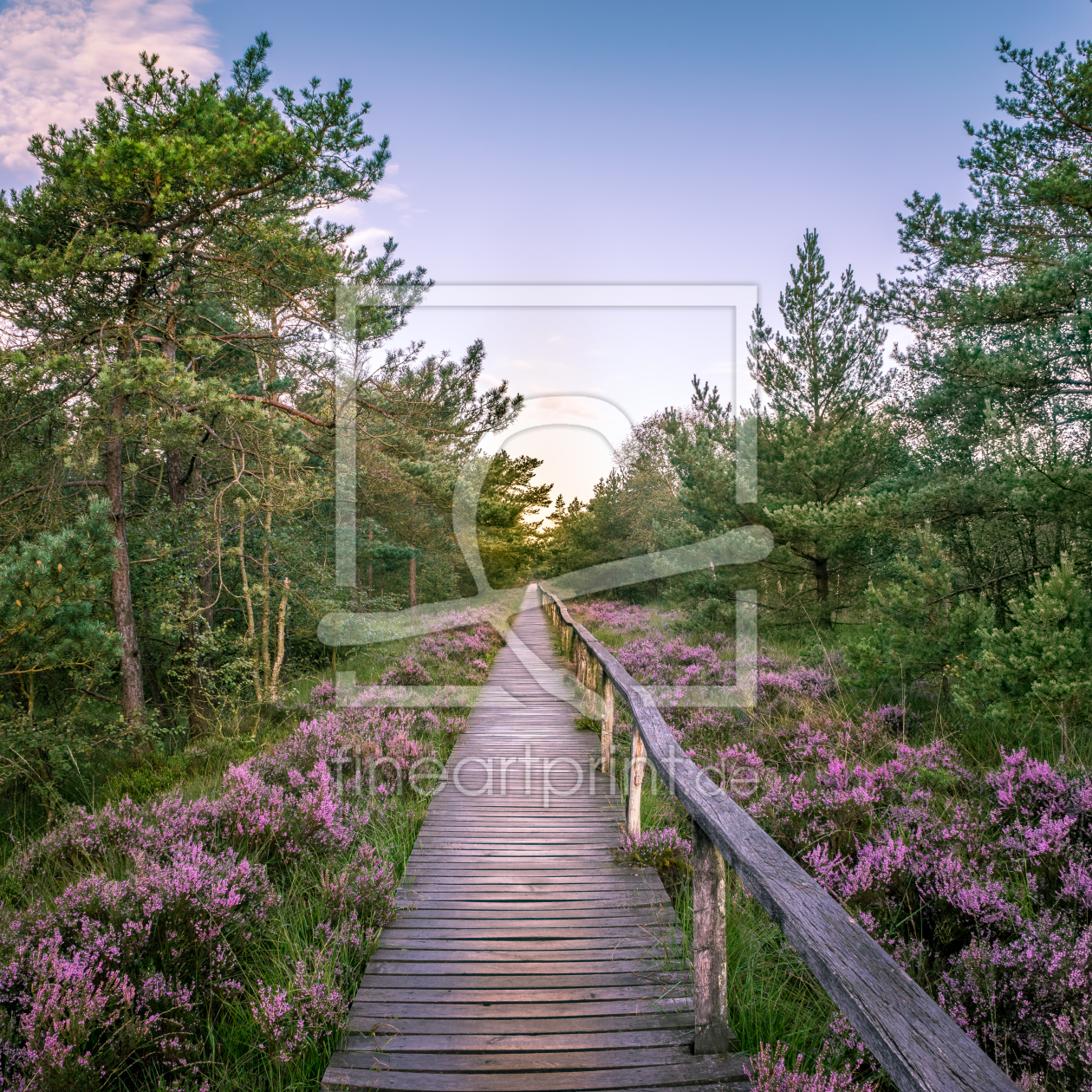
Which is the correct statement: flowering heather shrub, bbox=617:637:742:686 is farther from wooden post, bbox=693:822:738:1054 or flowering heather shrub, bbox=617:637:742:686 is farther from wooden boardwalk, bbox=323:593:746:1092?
wooden post, bbox=693:822:738:1054

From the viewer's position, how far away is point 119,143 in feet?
19.3

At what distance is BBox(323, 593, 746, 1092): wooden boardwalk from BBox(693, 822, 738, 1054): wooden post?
77 mm

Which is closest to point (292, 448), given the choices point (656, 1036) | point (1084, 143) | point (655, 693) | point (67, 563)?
point (67, 563)

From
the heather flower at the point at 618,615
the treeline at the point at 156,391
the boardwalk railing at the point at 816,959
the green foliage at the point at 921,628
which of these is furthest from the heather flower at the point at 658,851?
the heather flower at the point at 618,615

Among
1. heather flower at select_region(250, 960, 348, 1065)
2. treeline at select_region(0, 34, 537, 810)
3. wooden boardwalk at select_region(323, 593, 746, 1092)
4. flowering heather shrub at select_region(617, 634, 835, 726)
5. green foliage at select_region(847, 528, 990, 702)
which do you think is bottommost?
wooden boardwalk at select_region(323, 593, 746, 1092)

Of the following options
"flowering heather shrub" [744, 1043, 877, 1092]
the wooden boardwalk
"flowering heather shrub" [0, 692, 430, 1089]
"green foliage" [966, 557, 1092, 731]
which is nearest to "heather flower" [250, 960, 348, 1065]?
"flowering heather shrub" [0, 692, 430, 1089]

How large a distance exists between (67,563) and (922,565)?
9.58m

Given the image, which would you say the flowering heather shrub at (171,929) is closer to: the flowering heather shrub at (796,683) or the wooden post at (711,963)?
the wooden post at (711,963)

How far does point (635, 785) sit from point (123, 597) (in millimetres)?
7446

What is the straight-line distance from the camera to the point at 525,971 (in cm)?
296

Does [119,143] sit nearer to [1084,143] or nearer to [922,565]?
[922,565]

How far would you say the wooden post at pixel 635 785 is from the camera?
Answer: 423 centimetres

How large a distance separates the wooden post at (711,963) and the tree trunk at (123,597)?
794 centimetres

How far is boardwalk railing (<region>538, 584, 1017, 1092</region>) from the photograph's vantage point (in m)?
1.18
